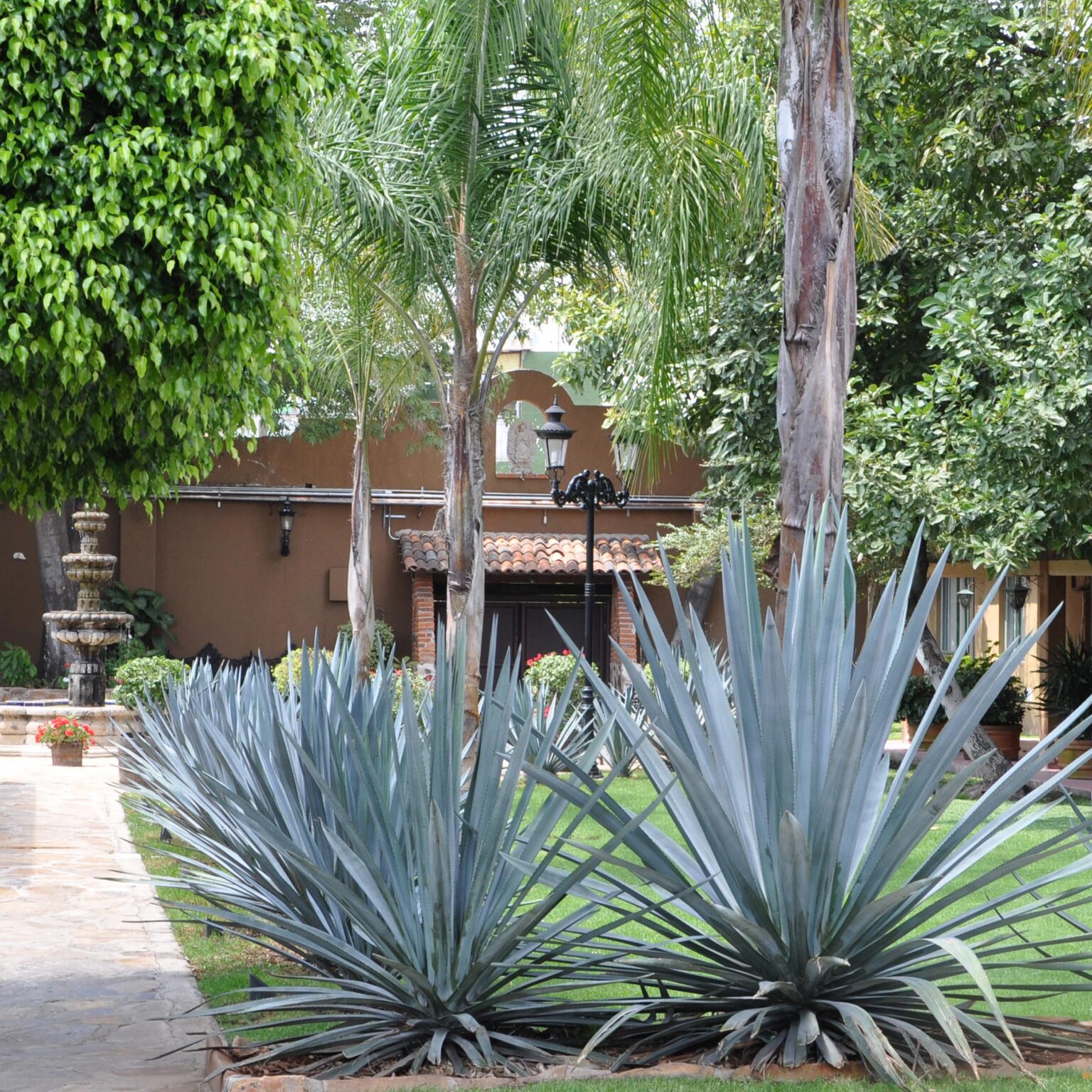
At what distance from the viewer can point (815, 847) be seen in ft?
11.0

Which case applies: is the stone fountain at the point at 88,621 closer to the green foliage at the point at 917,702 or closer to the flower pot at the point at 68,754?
the flower pot at the point at 68,754

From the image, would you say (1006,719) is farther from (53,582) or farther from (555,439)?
(53,582)

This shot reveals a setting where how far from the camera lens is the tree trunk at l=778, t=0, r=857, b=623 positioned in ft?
15.4

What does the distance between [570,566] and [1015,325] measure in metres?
11.2

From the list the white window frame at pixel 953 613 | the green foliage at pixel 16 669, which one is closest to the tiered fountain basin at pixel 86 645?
the green foliage at pixel 16 669

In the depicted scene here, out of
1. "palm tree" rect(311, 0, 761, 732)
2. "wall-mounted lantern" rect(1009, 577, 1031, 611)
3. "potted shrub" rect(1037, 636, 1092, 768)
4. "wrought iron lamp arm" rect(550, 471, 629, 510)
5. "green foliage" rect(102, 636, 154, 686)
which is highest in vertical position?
"palm tree" rect(311, 0, 761, 732)

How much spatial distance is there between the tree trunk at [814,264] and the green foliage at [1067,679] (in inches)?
434

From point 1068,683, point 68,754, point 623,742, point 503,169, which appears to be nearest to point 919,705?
point 1068,683

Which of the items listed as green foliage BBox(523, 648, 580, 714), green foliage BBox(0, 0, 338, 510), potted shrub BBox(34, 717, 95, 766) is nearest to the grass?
green foliage BBox(0, 0, 338, 510)

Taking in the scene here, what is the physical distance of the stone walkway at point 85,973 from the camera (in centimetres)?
407

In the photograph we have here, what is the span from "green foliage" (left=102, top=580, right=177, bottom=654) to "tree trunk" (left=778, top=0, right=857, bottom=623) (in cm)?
1752

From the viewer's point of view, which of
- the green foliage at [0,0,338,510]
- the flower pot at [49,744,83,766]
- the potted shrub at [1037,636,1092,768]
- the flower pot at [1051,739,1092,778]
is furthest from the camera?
the potted shrub at [1037,636,1092,768]

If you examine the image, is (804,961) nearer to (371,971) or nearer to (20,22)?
(371,971)

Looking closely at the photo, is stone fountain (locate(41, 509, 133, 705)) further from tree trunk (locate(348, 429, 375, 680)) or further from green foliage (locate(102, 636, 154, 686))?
green foliage (locate(102, 636, 154, 686))
